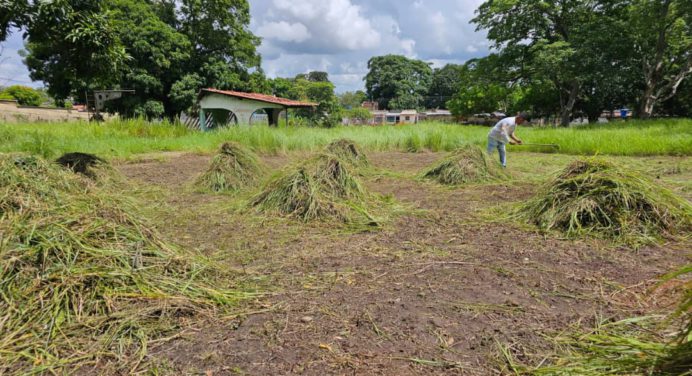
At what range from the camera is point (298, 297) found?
7.95ft

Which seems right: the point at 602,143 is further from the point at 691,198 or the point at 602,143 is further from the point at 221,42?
the point at 221,42

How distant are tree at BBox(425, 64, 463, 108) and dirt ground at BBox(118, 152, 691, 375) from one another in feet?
212

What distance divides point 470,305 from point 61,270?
2.27 m

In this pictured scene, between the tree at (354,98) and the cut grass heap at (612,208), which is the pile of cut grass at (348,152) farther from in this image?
the tree at (354,98)

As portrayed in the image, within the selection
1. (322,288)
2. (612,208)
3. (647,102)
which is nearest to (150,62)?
(322,288)

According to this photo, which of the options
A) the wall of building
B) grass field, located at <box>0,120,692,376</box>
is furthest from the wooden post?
grass field, located at <box>0,120,692,376</box>

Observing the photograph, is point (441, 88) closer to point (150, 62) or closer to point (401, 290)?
point (150, 62)

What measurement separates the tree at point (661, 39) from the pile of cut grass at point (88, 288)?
718 inches

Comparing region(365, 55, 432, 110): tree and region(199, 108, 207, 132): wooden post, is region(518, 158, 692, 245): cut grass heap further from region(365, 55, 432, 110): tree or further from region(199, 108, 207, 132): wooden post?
region(365, 55, 432, 110): tree

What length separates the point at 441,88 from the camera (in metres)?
67.1

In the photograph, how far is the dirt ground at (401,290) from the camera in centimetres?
184

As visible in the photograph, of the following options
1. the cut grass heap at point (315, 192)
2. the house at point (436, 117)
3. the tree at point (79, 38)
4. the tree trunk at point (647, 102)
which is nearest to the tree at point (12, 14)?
the tree at point (79, 38)

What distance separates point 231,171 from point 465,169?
12.0 feet

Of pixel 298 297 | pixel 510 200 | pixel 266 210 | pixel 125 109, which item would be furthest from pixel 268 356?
pixel 125 109
